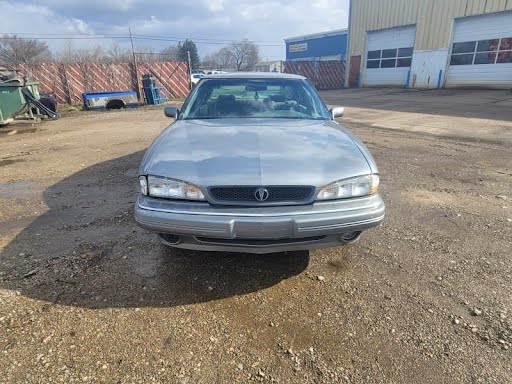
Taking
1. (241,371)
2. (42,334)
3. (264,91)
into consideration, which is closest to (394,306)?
(241,371)

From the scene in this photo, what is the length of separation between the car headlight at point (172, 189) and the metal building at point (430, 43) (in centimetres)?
2183

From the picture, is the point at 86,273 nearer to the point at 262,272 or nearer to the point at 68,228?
the point at 68,228

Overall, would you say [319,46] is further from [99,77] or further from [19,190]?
[19,190]

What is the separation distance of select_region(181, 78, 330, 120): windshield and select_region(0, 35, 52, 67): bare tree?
4652 centimetres

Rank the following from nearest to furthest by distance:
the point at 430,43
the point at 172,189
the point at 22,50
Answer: the point at 172,189, the point at 430,43, the point at 22,50

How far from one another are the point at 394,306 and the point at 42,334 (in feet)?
7.65

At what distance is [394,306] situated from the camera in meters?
2.41

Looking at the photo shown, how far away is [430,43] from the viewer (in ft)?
69.9

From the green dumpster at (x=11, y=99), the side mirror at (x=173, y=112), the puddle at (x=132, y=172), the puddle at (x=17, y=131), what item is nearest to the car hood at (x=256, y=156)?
the side mirror at (x=173, y=112)

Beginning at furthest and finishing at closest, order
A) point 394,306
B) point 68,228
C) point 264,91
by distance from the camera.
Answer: point 264,91 < point 68,228 < point 394,306

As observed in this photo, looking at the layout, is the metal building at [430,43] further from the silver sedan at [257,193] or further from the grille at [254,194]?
the grille at [254,194]

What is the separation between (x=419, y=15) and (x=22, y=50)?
48.8 meters

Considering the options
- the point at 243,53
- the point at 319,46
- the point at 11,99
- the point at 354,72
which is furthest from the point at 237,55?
the point at 11,99

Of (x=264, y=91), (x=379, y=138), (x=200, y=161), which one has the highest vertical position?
(x=264, y=91)
